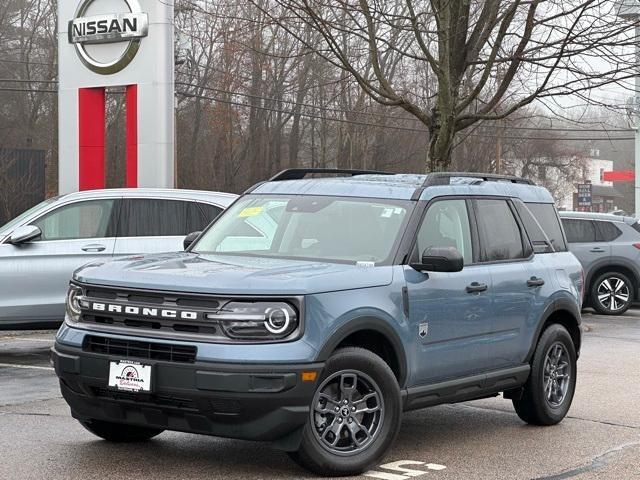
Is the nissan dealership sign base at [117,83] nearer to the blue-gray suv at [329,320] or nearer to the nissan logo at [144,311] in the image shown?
the blue-gray suv at [329,320]

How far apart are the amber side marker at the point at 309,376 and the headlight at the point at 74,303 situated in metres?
1.50

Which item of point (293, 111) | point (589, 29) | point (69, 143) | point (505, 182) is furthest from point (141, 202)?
point (293, 111)

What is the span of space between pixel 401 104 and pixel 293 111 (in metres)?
38.6

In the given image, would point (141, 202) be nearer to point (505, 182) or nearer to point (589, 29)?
point (505, 182)

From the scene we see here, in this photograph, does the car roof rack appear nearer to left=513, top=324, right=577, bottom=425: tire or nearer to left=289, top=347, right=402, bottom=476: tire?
left=513, top=324, right=577, bottom=425: tire

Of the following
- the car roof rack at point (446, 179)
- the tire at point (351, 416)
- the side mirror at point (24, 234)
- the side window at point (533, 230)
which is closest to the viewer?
the tire at point (351, 416)

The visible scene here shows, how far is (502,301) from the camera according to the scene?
7918 mm

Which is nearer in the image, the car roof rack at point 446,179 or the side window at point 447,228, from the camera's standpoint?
Answer: the side window at point 447,228

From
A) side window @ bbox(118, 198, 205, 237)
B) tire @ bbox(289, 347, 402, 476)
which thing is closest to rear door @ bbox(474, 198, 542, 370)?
tire @ bbox(289, 347, 402, 476)

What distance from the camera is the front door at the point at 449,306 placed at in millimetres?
7121

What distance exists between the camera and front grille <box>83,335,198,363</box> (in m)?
6.21

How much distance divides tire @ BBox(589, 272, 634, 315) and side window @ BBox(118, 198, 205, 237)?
975 centimetres

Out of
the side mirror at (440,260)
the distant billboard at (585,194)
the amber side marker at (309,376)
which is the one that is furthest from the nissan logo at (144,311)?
the distant billboard at (585,194)

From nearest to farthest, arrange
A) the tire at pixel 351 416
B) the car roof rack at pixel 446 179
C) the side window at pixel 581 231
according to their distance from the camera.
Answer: the tire at pixel 351 416 < the car roof rack at pixel 446 179 < the side window at pixel 581 231
